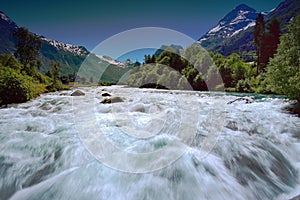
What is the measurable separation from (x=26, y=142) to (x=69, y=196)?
2873 millimetres

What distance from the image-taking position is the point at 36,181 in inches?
128

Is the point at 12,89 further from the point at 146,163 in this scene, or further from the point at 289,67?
the point at 289,67

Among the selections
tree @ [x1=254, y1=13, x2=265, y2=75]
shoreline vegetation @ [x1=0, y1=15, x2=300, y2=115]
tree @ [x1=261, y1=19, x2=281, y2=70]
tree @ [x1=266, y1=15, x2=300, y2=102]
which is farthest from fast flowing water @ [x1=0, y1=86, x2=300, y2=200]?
tree @ [x1=261, y1=19, x2=281, y2=70]

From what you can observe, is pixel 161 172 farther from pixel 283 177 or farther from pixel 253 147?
pixel 253 147

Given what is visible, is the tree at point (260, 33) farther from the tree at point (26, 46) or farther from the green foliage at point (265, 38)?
the tree at point (26, 46)

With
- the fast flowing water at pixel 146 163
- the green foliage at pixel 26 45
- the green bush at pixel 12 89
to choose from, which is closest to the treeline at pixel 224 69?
the fast flowing water at pixel 146 163

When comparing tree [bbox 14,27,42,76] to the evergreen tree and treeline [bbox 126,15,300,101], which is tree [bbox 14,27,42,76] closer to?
treeline [bbox 126,15,300,101]

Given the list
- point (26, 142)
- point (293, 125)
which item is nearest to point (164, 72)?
point (293, 125)

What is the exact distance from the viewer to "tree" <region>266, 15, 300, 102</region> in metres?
10.1

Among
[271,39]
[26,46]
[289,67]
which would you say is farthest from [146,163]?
[26,46]

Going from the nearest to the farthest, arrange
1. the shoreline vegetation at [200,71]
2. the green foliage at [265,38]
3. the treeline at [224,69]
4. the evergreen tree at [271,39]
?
the shoreline vegetation at [200,71] < the treeline at [224,69] < the evergreen tree at [271,39] < the green foliage at [265,38]

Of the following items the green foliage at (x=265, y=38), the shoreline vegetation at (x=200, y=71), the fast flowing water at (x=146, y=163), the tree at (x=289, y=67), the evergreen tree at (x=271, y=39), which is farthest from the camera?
the green foliage at (x=265, y=38)

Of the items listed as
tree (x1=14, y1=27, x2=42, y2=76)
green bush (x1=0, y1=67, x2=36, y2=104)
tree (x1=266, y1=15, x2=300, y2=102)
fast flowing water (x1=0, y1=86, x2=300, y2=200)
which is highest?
tree (x1=14, y1=27, x2=42, y2=76)

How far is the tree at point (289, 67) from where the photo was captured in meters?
10.1
